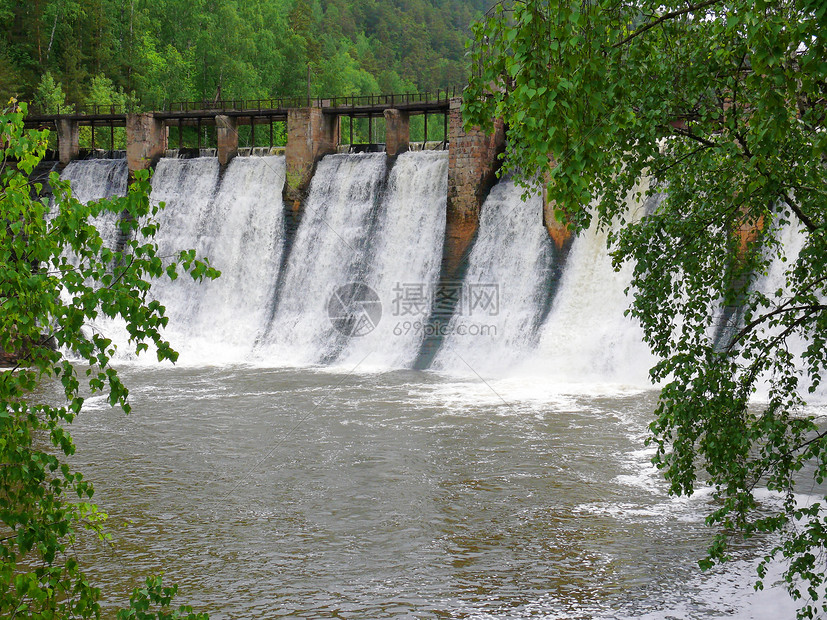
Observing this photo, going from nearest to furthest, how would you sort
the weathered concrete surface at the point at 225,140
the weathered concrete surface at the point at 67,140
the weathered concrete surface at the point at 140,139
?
the weathered concrete surface at the point at 225,140, the weathered concrete surface at the point at 140,139, the weathered concrete surface at the point at 67,140

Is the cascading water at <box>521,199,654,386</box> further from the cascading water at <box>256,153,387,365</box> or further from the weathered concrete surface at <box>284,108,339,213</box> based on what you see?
the weathered concrete surface at <box>284,108,339,213</box>

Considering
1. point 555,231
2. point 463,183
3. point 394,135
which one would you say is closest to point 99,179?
point 394,135

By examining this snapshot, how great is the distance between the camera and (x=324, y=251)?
2603cm

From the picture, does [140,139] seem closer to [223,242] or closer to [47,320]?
[223,242]

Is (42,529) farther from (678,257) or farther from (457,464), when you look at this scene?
(457,464)

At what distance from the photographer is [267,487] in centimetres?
1224

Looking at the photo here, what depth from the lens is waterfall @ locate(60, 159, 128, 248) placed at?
97.6 feet

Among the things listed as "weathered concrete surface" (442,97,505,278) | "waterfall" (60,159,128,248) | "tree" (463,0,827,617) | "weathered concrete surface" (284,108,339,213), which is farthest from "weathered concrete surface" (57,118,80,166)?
"tree" (463,0,827,617)

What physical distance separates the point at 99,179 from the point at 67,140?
8.71 ft

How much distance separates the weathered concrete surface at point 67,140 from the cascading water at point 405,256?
43.1ft

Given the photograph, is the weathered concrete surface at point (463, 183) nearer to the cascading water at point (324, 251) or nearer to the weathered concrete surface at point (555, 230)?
the weathered concrete surface at point (555, 230)

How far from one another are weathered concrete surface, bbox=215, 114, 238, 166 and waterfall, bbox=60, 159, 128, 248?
3539mm

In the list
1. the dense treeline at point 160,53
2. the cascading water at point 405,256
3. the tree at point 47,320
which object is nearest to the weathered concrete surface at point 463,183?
the cascading water at point 405,256

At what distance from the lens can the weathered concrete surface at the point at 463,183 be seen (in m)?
23.4
